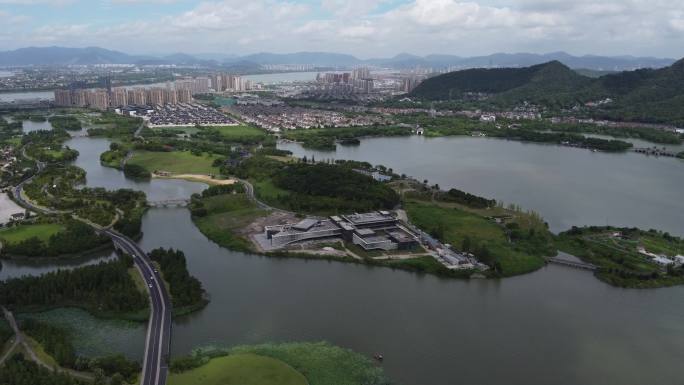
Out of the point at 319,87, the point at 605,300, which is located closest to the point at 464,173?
the point at 605,300

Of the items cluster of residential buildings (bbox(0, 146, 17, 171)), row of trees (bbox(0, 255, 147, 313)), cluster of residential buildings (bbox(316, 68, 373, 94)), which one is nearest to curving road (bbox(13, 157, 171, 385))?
row of trees (bbox(0, 255, 147, 313))

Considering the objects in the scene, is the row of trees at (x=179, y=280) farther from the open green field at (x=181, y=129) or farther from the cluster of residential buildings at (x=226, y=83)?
the cluster of residential buildings at (x=226, y=83)

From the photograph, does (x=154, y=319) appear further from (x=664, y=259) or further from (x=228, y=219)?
(x=664, y=259)

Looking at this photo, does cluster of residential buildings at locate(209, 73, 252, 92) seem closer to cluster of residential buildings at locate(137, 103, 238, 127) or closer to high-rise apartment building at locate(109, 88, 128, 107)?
cluster of residential buildings at locate(137, 103, 238, 127)

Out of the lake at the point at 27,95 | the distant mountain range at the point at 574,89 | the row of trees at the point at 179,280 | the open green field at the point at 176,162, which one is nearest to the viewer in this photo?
the row of trees at the point at 179,280

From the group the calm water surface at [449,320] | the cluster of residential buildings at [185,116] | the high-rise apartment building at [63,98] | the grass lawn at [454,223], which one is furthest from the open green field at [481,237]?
the high-rise apartment building at [63,98]

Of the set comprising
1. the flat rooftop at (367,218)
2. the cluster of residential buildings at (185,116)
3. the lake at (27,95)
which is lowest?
the flat rooftop at (367,218)
